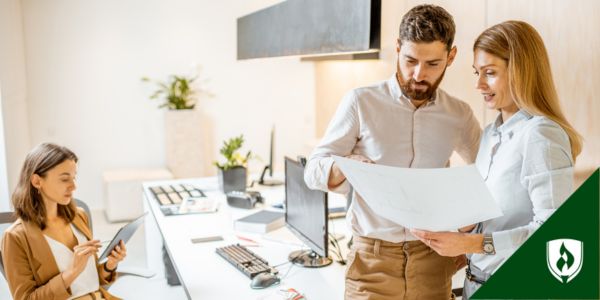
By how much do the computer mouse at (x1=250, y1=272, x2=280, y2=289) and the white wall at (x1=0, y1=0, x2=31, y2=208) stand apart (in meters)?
3.27

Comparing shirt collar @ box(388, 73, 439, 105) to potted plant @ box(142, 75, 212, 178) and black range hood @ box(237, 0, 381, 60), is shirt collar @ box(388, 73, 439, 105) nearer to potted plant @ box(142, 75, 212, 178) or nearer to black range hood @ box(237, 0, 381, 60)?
black range hood @ box(237, 0, 381, 60)

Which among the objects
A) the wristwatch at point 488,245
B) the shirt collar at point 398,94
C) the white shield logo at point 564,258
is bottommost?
the wristwatch at point 488,245

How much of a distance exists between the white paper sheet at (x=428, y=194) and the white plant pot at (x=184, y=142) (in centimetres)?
511

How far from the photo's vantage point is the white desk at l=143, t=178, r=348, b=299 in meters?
1.92

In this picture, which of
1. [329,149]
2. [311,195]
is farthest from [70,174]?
[329,149]

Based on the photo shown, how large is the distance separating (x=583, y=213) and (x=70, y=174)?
1.78 meters

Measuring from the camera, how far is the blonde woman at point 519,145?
4.05ft

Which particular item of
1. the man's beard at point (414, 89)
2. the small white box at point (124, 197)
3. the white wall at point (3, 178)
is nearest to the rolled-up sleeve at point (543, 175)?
the man's beard at point (414, 89)

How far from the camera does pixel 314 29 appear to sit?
88.0 inches

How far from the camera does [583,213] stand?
2.75 feet

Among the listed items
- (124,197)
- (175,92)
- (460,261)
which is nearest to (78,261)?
(460,261)

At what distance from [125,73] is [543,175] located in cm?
556

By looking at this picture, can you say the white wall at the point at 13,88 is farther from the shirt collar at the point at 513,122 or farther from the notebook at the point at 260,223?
the shirt collar at the point at 513,122

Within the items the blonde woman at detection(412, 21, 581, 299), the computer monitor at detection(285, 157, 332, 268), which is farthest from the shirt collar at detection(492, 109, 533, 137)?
the computer monitor at detection(285, 157, 332, 268)
